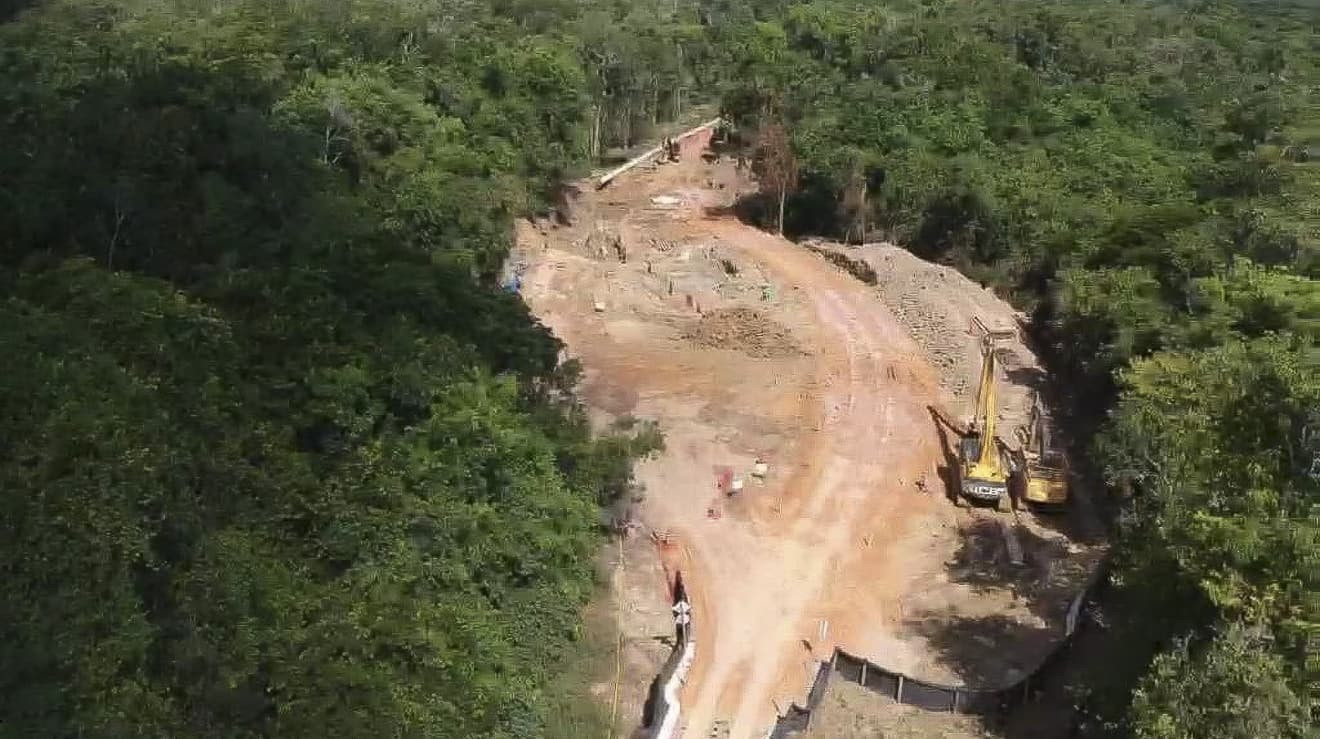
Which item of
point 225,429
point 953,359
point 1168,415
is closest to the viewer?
point 225,429

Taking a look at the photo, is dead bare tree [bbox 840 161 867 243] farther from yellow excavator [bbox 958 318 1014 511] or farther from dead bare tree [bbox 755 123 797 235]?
yellow excavator [bbox 958 318 1014 511]

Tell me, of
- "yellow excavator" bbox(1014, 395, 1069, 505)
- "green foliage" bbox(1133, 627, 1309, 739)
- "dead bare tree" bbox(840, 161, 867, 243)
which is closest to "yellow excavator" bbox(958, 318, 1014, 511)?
"yellow excavator" bbox(1014, 395, 1069, 505)

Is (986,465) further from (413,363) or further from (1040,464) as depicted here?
(413,363)

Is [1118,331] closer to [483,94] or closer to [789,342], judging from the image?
[789,342]

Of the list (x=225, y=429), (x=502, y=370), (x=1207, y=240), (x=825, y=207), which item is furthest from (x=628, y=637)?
(x=825, y=207)

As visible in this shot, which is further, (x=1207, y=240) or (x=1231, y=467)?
(x=1207, y=240)

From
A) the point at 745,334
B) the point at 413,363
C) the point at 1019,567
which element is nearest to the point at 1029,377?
the point at 745,334

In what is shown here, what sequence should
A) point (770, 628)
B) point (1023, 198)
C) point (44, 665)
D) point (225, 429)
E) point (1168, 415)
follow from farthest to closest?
point (1023, 198)
point (770, 628)
point (1168, 415)
point (225, 429)
point (44, 665)
